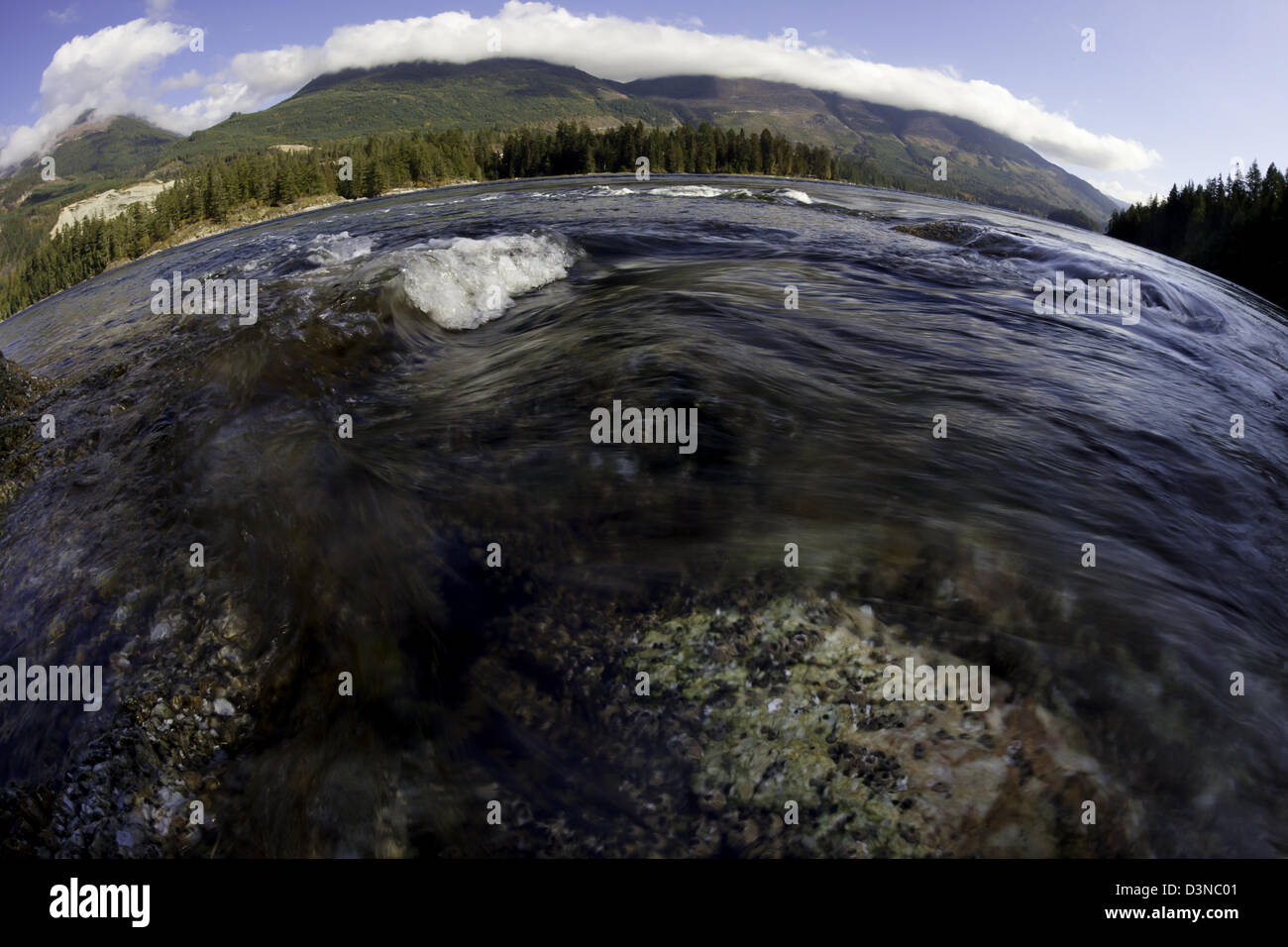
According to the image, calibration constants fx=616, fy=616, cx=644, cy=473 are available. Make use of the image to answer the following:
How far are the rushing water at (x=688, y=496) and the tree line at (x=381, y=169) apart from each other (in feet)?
203

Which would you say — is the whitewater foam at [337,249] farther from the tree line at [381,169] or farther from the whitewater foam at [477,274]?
the tree line at [381,169]

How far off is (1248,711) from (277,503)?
23.0 ft

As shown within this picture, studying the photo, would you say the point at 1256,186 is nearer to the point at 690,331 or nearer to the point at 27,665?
the point at 690,331

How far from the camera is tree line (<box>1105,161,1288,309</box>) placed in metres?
41.9

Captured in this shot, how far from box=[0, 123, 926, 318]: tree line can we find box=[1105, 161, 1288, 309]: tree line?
53.7m

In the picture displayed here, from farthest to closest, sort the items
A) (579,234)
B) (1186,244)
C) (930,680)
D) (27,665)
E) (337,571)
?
(1186,244), (579,234), (337,571), (27,665), (930,680)

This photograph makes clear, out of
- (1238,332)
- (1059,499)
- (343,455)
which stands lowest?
(1059,499)

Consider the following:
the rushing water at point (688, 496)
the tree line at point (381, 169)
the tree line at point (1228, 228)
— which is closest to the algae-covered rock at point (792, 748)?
the rushing water at point (688, 496)

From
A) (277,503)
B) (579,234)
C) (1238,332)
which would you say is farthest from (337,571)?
(1238,332)

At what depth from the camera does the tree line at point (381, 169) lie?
73625 mm

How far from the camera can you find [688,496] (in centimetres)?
505

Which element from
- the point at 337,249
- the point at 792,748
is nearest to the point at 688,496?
the point at 792,748

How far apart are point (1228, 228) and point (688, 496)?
70.2 metres
